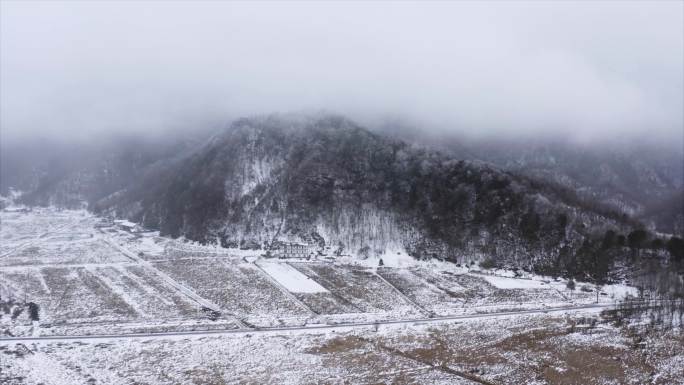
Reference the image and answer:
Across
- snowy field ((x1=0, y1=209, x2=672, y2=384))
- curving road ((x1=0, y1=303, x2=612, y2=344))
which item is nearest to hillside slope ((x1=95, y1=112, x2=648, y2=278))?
snowy field ((x1=0, y1=209, x2=672, y2=384))

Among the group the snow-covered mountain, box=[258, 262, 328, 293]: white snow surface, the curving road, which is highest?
the snow-covered mountain

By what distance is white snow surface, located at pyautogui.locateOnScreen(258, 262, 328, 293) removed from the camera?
87.4 meters

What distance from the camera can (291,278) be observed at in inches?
3713

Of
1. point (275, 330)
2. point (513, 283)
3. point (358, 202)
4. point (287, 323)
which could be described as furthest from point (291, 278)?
point (358, 202)

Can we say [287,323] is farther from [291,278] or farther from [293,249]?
[293,249]

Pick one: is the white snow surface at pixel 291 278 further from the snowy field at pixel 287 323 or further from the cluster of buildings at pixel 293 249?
the cluster of buildings at pixel 293 249

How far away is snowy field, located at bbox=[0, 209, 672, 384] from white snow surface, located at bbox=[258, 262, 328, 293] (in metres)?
0.39

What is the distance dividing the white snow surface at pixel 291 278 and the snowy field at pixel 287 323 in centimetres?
39

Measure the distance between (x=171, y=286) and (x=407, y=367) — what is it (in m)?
49.1

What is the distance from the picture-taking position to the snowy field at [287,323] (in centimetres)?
5406

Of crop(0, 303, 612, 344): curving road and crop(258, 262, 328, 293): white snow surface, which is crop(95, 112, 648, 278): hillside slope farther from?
crop(0, 303, 612, 344): curving road

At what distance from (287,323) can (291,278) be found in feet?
80.7

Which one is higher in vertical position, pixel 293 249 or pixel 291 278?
pixel 293 249

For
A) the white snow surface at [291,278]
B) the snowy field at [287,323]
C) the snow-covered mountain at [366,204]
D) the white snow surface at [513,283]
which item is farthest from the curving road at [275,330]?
the snow-covered mountain at [366,204]
